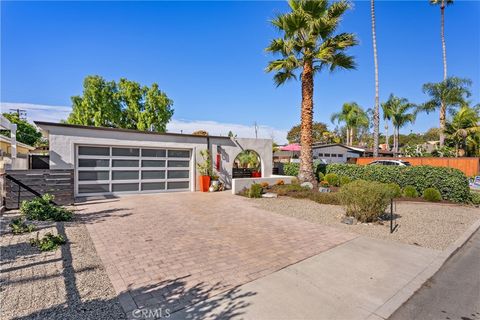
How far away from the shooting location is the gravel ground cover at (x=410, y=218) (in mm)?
5973

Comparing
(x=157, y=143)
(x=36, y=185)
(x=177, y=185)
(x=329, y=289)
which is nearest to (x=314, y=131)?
(x=177, y=185)

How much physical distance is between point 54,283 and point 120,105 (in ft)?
104

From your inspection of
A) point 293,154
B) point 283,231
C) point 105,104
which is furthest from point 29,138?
point 283,231

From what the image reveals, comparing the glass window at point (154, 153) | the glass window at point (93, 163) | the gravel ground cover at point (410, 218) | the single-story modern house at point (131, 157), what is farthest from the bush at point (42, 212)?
the gravel ground cover at point (410, 218)

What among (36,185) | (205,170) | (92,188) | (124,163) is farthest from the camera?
(205,170)

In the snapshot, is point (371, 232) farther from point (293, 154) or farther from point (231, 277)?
point (293, 154)

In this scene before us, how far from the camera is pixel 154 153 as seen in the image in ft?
39.2

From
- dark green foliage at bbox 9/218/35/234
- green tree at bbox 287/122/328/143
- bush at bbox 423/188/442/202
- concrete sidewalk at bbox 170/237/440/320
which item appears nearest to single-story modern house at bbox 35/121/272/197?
dark green foliage at bbox 9/218/35/234

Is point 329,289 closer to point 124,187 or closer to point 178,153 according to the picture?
point 124,187

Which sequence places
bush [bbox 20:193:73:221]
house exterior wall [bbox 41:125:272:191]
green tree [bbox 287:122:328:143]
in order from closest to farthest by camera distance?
1. bush [bbox 20:193:73:221]
2. house exterior wall [bbox 41:125:272:191]
3. green tree [bbox 287:122:328:143]

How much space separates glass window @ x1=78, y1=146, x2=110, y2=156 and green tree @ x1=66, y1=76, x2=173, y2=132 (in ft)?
67.1

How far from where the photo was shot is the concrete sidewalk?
294cm

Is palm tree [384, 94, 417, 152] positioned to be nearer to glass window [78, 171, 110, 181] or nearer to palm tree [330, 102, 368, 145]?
palm tree [330, 102, 368, 145]

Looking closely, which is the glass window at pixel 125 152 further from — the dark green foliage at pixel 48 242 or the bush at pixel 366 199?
the bush at pixel 366 199
